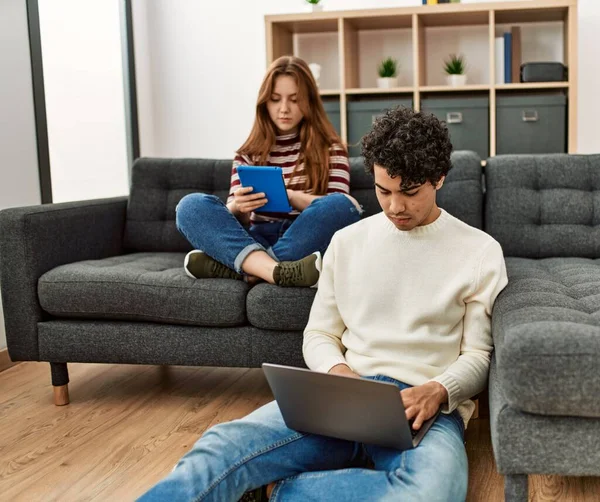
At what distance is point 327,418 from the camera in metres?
1.44

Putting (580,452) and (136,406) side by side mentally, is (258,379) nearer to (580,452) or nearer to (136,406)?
(136,406)

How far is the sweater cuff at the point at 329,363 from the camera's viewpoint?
161cm

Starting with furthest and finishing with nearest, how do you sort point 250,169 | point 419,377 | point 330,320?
point 250,169 < point 330,320 < point 419,377

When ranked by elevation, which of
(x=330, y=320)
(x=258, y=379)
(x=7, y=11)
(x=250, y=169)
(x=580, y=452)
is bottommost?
(x=258, y=379)

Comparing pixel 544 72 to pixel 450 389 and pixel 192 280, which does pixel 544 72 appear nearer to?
pixel 192 280

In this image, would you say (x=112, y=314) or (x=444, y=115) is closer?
(x=112, y=314)

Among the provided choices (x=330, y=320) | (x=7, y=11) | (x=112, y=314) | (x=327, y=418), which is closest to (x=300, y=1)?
(x=7, y=11)

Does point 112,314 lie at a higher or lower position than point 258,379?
higher

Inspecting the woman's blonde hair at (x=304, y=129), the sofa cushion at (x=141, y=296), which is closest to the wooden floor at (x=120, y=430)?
the sofa cushion at (x=141, y=296)

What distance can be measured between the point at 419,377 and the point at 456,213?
105 centimetres

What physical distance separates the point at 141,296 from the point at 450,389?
110cm

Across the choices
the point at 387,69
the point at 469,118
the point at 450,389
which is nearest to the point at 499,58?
the point at 469,118

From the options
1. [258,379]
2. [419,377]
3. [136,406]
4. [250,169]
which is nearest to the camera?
[419,377]

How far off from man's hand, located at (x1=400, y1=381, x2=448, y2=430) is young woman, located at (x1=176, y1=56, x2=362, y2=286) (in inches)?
28.6
